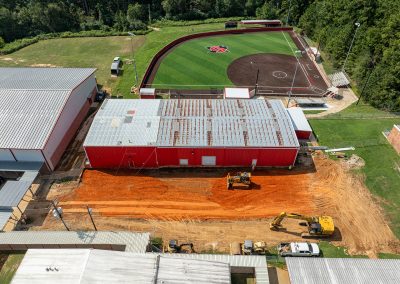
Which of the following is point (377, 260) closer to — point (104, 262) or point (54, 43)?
point (104, 262)

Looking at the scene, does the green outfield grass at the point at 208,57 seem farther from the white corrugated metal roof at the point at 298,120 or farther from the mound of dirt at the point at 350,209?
the mound of dirt at the point at 350,209

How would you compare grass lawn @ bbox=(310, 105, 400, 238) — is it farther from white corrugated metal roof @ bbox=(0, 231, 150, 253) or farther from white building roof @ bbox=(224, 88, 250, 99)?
white corrugated metal roof @ bbox=(0, 231, 150, 253)

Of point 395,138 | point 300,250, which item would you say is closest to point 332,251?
point 300,250

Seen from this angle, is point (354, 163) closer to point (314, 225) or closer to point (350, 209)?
point (350, 209)

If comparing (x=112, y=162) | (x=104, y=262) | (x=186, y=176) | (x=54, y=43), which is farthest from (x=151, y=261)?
(x=54, y=43)

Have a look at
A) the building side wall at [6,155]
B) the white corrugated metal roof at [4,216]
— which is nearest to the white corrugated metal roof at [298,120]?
the white corrugated metal roof at [4,216]
